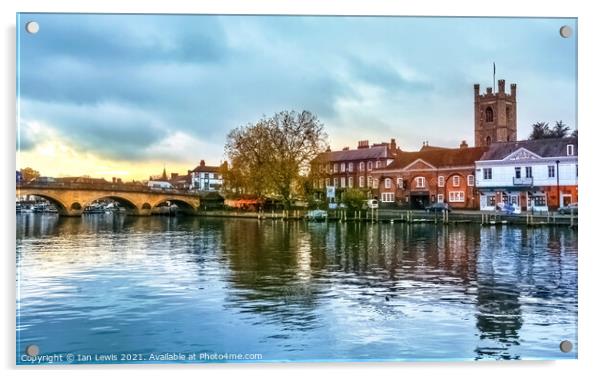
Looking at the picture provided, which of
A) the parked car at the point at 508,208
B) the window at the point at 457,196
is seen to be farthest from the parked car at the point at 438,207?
the parked car at the point at 508,208

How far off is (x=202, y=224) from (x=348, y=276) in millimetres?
6036

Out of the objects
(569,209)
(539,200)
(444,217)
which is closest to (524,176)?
(539,200)

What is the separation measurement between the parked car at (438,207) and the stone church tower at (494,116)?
1083 mm

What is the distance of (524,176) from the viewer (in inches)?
377

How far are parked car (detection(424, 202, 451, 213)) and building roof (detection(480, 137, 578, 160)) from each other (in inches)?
34.8

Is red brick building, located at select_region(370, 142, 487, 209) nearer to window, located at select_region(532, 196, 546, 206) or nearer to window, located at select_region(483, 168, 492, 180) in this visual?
window, located at select_region(483, 168, 492, 180)

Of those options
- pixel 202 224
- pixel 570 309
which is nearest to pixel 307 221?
pixel 202 224

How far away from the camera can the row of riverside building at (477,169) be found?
8.30 metres

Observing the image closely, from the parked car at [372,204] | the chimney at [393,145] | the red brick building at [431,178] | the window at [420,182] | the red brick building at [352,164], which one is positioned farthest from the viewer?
the parked car at [372,204]

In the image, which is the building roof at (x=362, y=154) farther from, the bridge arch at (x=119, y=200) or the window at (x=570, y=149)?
the bridge arch at (x=119, y=200)

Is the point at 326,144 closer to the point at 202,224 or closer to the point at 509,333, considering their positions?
the point at 509,333

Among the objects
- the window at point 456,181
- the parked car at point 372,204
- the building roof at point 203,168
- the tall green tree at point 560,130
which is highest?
the tall green tree at point 560,130

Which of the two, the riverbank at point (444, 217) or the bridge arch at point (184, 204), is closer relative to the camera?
the riverbank at point (444, 217)

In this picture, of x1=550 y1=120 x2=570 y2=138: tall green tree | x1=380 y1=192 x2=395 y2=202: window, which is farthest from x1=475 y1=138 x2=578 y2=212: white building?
x1=380 y1=192 x2=395 y2=202: window
